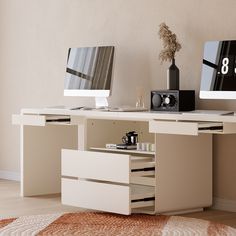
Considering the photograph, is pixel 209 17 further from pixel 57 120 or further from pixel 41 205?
pixel 41 205

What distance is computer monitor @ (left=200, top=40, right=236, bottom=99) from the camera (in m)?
4.55

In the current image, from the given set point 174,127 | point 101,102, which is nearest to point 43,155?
point 101,102

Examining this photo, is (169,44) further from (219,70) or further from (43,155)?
(43,155)

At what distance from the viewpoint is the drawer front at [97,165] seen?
4426mm

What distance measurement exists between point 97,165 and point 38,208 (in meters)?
0.59

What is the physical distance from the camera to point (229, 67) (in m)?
4.57

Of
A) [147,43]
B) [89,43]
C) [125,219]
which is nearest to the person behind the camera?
[125,219]

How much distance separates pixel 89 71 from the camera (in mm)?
5383

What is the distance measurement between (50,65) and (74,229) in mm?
2244

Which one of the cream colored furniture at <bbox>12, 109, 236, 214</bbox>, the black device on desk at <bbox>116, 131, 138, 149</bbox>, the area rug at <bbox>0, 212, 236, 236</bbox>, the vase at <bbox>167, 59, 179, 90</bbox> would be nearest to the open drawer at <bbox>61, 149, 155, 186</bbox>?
the cream colored furniture at <bbox>12, 109, 236, 214</bbox>

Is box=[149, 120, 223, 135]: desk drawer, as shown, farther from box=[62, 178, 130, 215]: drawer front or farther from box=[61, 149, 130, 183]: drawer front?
box=[62, 178, 130, 215]: drawer front

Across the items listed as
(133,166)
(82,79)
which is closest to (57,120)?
(82,79)

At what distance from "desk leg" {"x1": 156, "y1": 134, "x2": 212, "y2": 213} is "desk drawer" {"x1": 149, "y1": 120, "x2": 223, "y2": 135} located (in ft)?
0.64

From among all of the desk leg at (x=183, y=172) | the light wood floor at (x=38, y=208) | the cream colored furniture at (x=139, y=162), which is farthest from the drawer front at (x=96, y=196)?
the desk leg at (x=183, y=172)
